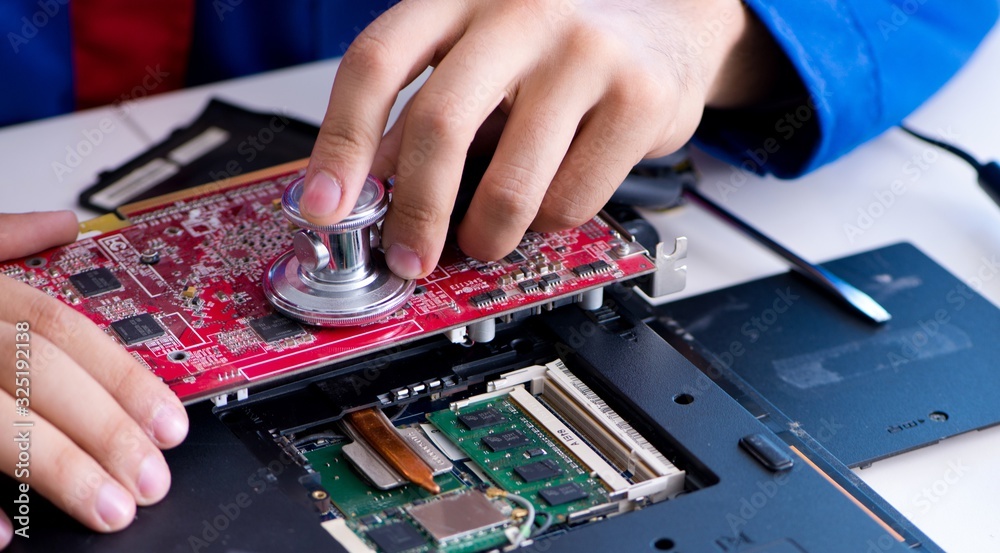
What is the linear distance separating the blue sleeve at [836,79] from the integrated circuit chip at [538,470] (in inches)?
43.8

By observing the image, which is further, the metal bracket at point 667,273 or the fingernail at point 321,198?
the metal bracket at point 667,273

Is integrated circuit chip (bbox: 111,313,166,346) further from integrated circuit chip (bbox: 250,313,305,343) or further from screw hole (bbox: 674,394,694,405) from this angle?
screw hole (bbox: 674,394,694,405)

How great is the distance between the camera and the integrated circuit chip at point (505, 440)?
1.59 m

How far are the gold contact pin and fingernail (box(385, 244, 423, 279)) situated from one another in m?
0.22

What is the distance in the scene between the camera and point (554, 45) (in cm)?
188

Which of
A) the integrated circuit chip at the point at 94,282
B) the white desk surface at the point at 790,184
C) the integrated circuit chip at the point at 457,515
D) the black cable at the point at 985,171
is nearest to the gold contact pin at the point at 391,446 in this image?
the integrated circuit chip at the point at 457,515

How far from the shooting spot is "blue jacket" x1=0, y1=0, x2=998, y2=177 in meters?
2.34

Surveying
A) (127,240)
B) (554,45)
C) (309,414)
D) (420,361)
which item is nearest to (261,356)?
(309,414)

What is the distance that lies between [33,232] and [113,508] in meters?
0.64

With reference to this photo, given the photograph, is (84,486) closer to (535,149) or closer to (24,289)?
(24,289)

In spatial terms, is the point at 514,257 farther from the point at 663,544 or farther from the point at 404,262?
the point at 663,544

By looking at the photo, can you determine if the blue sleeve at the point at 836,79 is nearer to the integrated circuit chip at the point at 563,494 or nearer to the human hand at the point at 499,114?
the human hand at the point at 499,114

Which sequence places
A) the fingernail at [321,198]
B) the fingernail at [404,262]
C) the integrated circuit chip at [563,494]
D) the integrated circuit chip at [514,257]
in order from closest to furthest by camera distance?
the integrated circuit chip at [563,494] → the fingernail at [321,198] → the fingernail at [404,262] → the integrated circuit chip at [514,257]

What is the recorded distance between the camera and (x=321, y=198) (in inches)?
64.0
